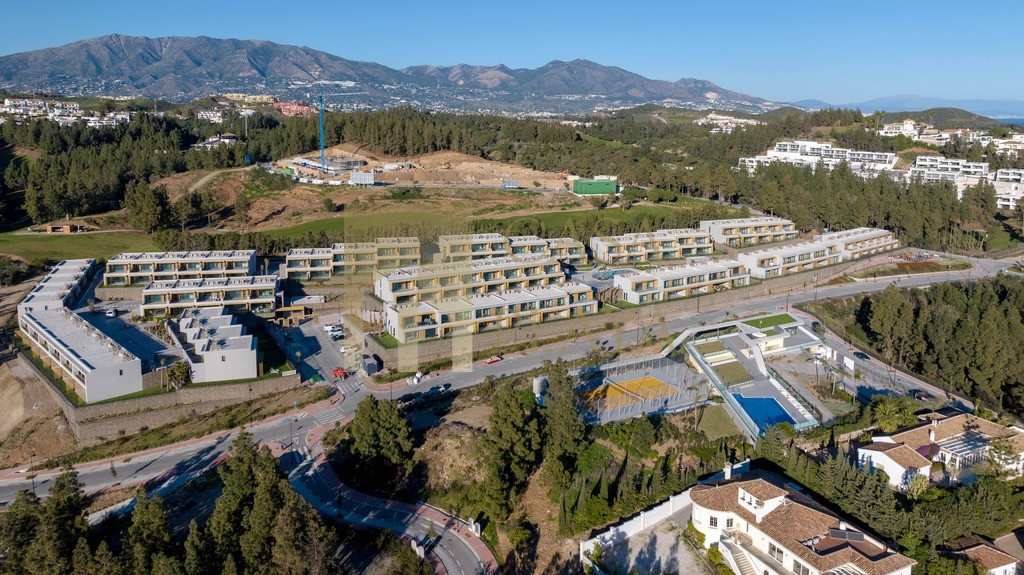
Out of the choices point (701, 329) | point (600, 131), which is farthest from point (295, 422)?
point (600, 131)

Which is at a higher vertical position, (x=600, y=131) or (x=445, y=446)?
(x=600, y=131)

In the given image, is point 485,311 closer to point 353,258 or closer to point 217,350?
point 353,258

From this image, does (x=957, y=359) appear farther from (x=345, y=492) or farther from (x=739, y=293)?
(x=345, y=492)

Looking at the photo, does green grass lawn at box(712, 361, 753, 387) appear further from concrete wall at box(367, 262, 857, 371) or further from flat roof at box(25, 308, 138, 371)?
flat roof at box(25, 308, 138, 371)

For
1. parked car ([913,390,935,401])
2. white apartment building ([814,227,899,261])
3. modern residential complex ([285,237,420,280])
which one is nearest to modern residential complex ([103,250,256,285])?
modern residential complex ([285,237,420,280])

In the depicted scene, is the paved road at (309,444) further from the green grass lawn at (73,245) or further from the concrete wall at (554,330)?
the green grass lawn at (73,245)

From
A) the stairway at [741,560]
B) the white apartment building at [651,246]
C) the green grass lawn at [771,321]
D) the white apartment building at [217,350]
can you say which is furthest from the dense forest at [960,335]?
the white apartment building at [217,350]
